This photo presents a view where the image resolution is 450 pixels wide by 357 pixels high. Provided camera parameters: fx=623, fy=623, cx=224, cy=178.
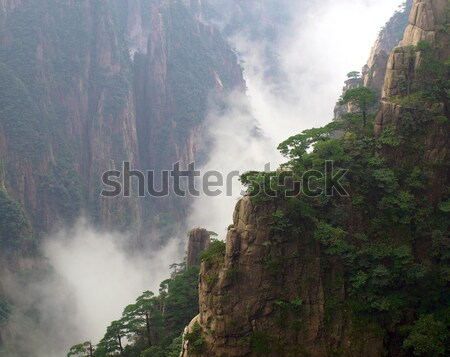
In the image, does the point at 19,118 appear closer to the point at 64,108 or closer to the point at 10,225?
the point at 64,108

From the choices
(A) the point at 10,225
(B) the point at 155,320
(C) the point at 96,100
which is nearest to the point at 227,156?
(C) the point at 96,100

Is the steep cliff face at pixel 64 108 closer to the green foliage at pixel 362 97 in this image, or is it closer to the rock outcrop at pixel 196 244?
the rock outcrop at pixel 196 244

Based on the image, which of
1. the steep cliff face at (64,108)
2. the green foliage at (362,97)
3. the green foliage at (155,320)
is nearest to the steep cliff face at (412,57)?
the green foliage at (362,97)

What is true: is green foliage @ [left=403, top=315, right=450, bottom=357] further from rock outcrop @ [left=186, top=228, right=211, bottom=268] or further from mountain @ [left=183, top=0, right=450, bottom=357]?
rock outcrop @ [left=186, top=228, right=211, bottom=268]

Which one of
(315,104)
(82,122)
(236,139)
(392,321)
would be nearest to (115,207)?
(82,122)

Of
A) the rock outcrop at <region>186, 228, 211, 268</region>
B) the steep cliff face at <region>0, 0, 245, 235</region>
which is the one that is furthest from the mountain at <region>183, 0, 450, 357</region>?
the steep cliff face at <region>0, 0, 245, 235</region>

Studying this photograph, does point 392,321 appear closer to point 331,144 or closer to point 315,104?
point 331,144
